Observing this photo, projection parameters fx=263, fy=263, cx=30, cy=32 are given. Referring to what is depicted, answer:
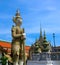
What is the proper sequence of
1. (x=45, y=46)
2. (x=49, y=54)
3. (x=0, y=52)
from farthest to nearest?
(x=45, y=46) < (x=49, y=54) < (x=0, y=52)

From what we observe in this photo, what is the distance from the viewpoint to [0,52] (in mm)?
12750

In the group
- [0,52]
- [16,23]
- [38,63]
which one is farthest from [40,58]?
[16,23]

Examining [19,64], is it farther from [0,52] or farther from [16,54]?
[0,52]

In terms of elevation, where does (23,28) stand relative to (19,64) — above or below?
above

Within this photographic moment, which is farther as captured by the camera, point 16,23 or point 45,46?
point 45,46

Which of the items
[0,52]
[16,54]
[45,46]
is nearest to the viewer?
[16,54]

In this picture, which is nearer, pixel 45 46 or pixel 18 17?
pixel 18 17

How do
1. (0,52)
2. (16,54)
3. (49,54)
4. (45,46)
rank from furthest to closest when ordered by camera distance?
1. (45,46)
2. (49,54)
3. (0,52)
4. (16,54)

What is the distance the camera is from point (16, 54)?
8.99m

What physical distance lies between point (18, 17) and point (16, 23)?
0.24m

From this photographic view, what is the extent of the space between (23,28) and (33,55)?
14108 millimetres

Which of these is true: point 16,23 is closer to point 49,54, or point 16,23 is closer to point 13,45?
point 13,45

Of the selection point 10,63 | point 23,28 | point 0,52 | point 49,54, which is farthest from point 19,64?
point 49,54

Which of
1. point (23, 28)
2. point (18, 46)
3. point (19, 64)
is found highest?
point (23, 28)
